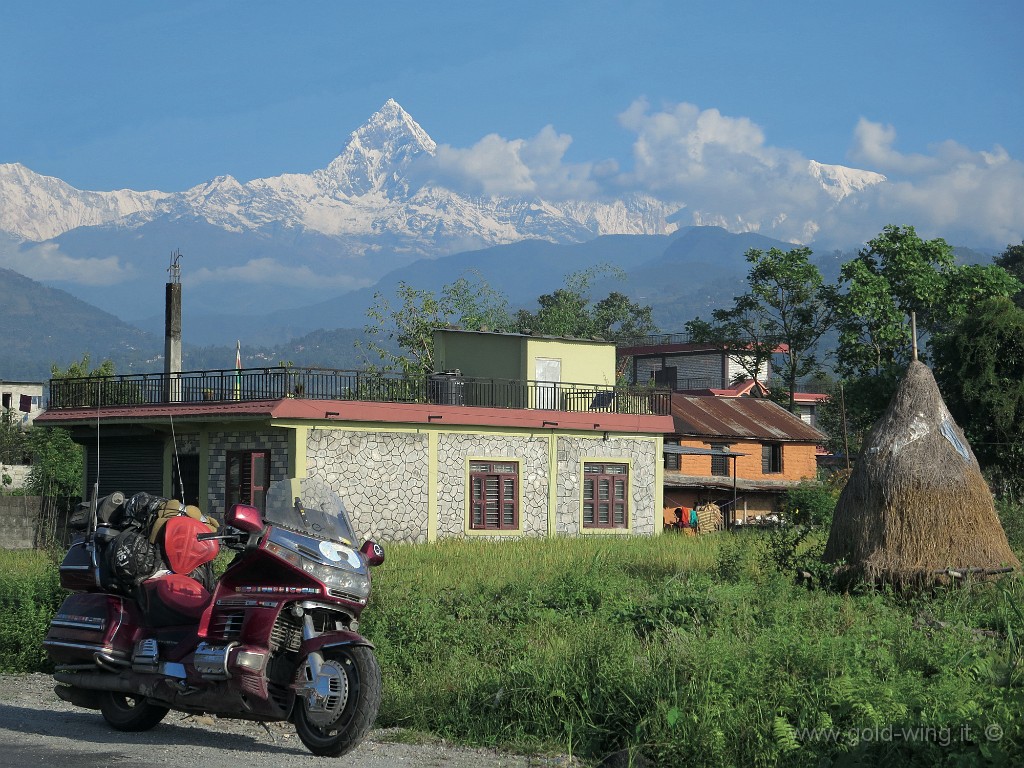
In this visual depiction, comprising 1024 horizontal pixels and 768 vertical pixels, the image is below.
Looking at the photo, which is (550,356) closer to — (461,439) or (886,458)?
(461,439)

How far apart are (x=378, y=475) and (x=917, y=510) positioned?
1592cm

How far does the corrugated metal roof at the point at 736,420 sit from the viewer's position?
45531mm

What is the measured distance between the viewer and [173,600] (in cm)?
943

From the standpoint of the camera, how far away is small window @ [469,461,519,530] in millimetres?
30828

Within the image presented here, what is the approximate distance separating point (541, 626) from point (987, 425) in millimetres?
23161

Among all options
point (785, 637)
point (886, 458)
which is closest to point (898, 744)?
point (785, 637)

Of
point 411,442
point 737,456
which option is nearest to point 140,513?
point 411,442

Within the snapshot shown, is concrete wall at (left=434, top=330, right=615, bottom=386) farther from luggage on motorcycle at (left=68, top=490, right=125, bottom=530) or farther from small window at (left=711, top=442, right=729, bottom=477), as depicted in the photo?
luggage on motorcycle at (left=68, top=490, right=125, bottom=530)

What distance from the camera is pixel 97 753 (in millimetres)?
8695

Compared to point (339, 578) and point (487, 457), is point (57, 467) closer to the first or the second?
point (487, 457)

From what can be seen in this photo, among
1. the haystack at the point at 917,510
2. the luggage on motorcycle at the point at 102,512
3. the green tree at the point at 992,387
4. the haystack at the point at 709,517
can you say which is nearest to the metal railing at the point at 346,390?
the haystack at the point at 709,517

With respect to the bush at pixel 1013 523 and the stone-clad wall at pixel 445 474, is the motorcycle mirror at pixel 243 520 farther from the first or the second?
the stone-clad wall at pixel 445 474

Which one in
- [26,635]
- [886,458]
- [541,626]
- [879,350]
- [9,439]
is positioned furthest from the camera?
[9,439]

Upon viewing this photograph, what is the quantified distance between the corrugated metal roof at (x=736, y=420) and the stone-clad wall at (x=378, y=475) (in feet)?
53.7
